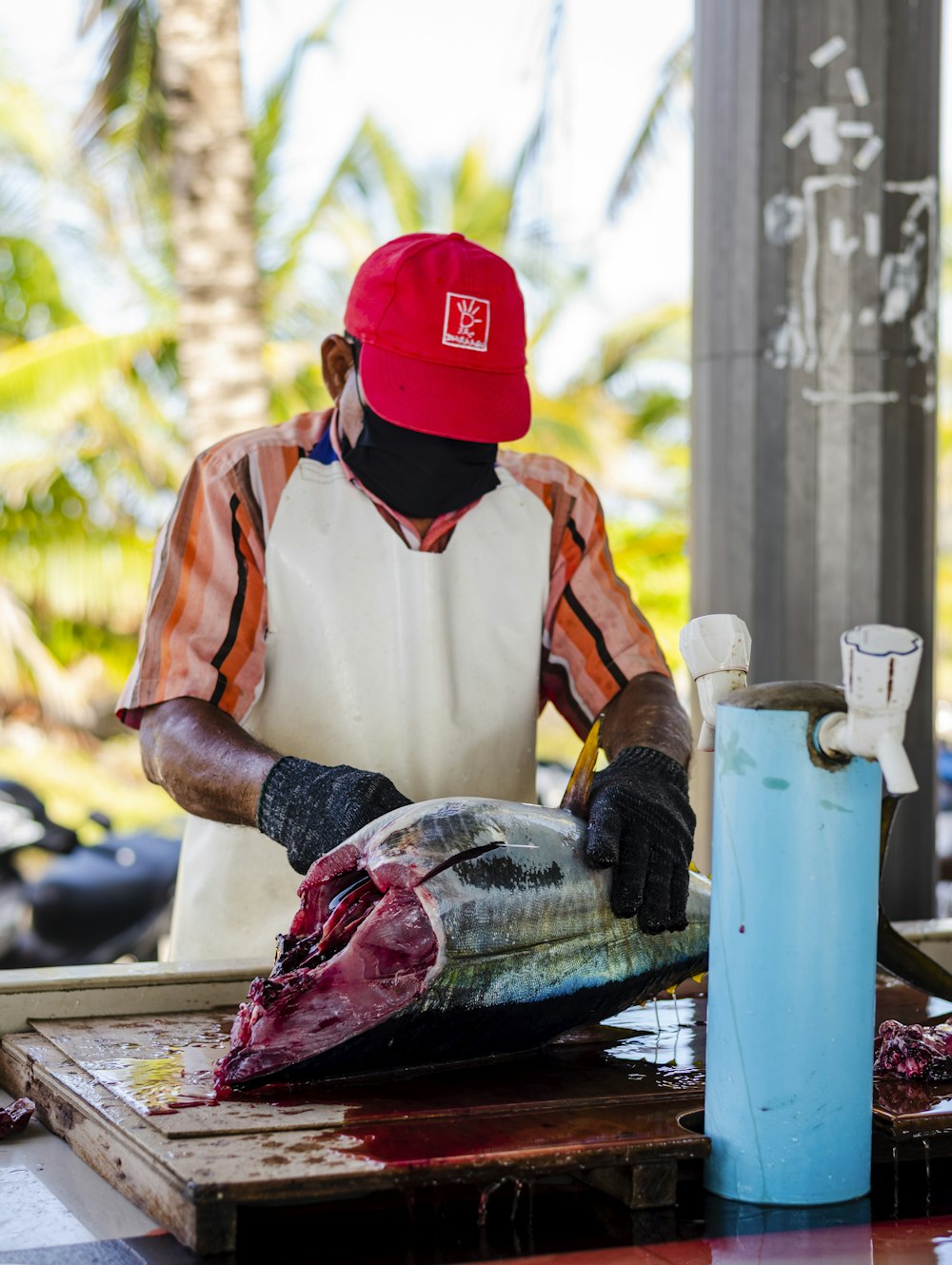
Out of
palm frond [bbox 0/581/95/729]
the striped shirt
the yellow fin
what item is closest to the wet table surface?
the yellow fin

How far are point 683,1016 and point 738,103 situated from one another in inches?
107

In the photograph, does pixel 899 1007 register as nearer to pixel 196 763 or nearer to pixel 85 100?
pixel 196 763

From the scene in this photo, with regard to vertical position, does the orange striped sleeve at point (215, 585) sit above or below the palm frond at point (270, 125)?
below

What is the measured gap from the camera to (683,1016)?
2.66m

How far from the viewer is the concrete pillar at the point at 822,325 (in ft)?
13.9

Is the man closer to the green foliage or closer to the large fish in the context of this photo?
the large fish

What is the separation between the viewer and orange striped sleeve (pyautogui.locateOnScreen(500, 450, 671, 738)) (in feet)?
10.9

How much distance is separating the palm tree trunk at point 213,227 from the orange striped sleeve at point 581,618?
654 centimetres

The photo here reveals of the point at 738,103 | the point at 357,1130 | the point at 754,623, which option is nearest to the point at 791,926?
the point at 357,1130

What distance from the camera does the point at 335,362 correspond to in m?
3.22

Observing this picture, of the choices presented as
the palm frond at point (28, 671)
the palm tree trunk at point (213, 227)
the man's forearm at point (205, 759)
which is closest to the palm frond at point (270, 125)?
the palm frond at point (28, 671)

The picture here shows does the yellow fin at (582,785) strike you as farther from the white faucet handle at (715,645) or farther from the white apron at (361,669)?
the white apron at (361,669)

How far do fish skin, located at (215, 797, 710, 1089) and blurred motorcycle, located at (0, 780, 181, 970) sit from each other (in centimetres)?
519

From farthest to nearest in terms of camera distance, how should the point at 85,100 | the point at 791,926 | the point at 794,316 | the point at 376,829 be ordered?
1. the point at 85,100
2. the point at 794,316
3. the point at 376,829
4. the point at 791,926
